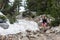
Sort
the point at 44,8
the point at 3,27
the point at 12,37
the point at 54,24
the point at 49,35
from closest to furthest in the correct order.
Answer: the point at 12,37
the point at 49,35
the point at 3,27
the point at 54,24
the point at 44,8

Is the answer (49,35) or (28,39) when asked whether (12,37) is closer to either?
(28,39)

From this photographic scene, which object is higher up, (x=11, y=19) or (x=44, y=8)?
(x=11, y=19)

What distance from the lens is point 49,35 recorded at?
46.3 feet

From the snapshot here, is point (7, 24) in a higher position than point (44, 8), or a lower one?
higher

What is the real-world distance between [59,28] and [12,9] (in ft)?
15.4

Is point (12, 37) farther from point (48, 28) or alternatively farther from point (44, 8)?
point (44, 8)

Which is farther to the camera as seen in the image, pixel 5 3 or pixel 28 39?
pixel 5 3

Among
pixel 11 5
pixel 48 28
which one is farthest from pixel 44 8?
pixel 48 28

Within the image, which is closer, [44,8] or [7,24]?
[7,24]

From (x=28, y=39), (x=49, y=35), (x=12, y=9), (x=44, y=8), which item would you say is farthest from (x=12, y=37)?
(x=44, y=8)

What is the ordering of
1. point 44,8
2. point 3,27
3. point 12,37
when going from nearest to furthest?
point 12,37, point 3,27, point 44,8

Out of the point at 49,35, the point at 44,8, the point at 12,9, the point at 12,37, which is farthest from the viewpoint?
the point at 44,8

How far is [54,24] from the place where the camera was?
56.1 ft

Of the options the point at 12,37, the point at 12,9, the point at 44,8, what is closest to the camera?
the point at 12,37
